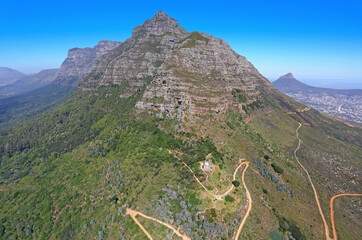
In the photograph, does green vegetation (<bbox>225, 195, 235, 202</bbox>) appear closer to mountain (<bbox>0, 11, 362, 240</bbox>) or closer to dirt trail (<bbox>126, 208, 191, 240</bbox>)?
mountain (<bbox>0, 11, 362, 240</bbox>)

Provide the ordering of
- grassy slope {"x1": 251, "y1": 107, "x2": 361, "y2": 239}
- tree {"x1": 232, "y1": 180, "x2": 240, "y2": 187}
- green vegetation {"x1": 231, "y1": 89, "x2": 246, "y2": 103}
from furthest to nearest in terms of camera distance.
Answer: green vegetation {"x1": 231, "y1": 89, "x2": 246, "y2": 103} < grassy slope {"x1": 251, "y1": 107, "x2": 361, "y2": 239} < tree {"x1": 232, "y1": 180, "x2": 240, "y2": 187}

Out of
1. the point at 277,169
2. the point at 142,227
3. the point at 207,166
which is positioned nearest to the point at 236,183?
the point at 207,166

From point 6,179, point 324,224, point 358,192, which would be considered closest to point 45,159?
point 6,179

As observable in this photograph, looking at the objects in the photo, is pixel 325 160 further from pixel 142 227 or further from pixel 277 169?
pixel 142 227

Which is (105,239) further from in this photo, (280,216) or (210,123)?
(210,123)

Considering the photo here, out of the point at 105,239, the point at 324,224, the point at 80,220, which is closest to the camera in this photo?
the point at 105,239

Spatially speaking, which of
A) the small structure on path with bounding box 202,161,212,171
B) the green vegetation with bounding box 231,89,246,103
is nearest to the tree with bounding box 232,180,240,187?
the small structure on path with bounding box 202,161,212,171

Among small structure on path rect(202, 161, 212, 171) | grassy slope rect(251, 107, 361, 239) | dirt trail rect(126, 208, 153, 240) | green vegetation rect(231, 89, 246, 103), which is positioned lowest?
dirt trail rect(126, 208, 153, 240)

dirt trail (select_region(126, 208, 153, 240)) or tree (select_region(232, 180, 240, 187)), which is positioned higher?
tree (select_region(232, 180, 240, 187))
